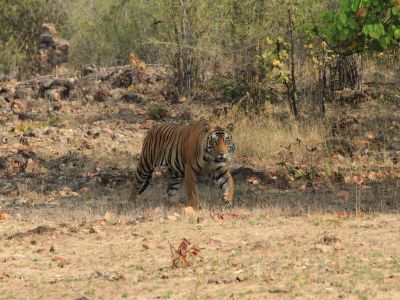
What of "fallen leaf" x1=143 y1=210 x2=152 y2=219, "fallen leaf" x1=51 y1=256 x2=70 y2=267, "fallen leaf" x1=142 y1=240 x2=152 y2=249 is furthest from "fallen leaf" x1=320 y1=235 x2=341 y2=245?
"fallen leaf" x1=143 y1=210 x2=152 y2=219

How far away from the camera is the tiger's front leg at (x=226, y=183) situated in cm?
1084

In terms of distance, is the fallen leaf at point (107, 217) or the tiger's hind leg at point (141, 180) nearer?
the fallen leaf at point (107, 217)

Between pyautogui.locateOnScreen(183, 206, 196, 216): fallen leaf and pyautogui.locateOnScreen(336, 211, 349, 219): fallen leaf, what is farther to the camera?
pyautogui.locateOnScreen(183, 206, 196, 216): fallen leaf

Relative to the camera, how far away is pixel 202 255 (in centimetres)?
783

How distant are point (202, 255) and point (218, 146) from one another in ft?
10.1

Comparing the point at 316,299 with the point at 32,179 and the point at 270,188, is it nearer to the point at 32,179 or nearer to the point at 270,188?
the point at 270,188

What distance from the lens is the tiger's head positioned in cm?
1073

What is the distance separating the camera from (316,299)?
19.9 feet

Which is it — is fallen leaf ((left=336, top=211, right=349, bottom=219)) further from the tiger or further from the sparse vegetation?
the tiger

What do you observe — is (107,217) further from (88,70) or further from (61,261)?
(88,70)

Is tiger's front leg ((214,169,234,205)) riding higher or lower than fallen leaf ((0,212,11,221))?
higher

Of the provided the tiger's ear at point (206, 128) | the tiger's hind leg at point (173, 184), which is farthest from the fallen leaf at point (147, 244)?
the tiger's hind leg at point (173, 184)

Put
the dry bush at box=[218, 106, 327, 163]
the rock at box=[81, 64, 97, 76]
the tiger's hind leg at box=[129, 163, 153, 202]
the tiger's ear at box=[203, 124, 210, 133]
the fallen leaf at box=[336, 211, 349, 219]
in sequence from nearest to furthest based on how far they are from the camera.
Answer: the fallen leaf at box=[336, 211, 349, 219] < the tiger's ear at box=[203, 124, 210, 133] < the tiger's hind leg at box=[129, 163, 153, 202] < the dry bush at box=[218, 106, 327, 163] < the rock at box=[81, 64, 97, 76]

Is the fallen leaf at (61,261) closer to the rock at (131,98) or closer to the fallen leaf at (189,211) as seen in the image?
the fallen leaf at (189,211)
